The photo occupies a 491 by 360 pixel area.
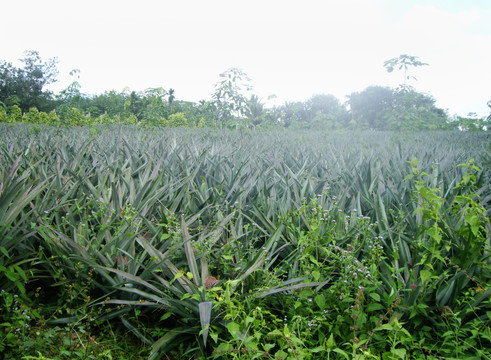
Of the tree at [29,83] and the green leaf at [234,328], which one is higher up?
the tree at [29,83]

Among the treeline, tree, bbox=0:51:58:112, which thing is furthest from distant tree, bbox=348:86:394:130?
tree, bbox=0:51:58:112

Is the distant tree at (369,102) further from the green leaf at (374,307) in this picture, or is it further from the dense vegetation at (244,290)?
the green leaf at (374,307)

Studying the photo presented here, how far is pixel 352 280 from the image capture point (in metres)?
2.05

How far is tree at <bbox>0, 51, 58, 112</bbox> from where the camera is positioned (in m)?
34.6

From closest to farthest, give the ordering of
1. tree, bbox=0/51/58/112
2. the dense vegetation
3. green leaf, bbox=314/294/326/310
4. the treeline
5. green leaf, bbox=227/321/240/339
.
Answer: green leaf, bbox=227/321/240/339, the dense vegetation, green leaf, bbox=314/294/326/310, the treeline, tree, bbox=0/51/58/112

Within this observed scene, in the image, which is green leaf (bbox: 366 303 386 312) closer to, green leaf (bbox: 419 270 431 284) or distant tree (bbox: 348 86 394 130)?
green leaf (bbox: 419 270 431 284)

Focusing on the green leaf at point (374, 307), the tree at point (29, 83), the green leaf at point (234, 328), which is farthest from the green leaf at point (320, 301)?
the tree at point (29, 83)

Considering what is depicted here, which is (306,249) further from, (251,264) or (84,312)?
(84,312)

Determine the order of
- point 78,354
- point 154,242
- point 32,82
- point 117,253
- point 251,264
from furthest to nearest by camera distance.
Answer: point 32,82 < point 154,242 < point 117,253 < point 251,264 < point 78,354

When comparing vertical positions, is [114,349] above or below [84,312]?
below

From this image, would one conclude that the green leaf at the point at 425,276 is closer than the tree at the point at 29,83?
Yes

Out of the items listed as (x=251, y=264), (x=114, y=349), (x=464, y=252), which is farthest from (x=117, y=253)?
(x=464, y=252)

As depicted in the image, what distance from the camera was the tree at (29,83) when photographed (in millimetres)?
34597

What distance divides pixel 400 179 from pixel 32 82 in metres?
40.8
